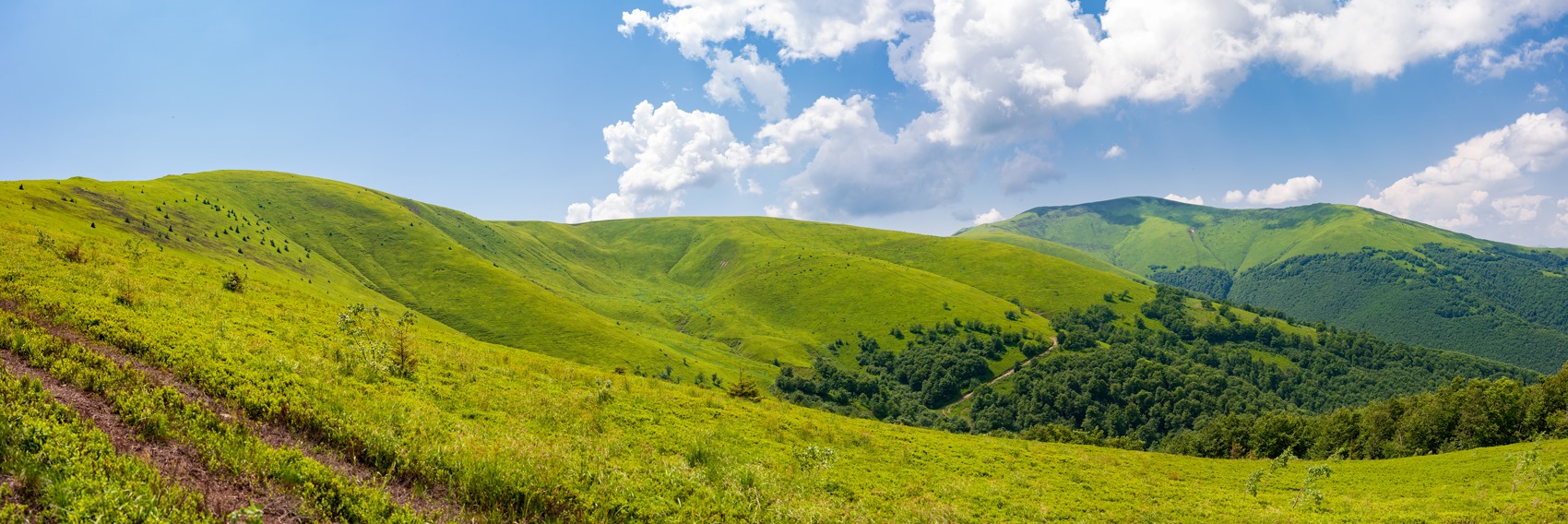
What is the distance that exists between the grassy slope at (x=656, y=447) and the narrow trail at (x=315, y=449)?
2.03ft

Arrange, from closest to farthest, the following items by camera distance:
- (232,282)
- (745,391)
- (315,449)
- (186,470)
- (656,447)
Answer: (186,470)
(315,449)
(656,447)
(232,282)
(745,391)

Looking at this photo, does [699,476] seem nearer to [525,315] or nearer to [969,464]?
[969,464]

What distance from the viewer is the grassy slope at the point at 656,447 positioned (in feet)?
47.2

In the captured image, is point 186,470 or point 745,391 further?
point 745,391

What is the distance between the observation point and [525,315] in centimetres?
15938

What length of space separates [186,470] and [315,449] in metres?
2.23

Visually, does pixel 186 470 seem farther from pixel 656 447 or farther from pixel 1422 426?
pixel 1422 426

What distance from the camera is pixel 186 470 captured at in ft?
32.4

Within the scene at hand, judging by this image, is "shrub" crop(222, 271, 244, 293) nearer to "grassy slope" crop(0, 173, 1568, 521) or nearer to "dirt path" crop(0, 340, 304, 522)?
"grassy slope" crop(0, 173, 1568, 521)

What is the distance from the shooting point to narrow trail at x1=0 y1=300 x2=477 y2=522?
1112cm

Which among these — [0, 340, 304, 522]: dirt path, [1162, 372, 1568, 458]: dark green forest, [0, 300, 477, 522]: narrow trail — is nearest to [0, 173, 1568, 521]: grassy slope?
[0, 300, 477, 522]: narrow trail

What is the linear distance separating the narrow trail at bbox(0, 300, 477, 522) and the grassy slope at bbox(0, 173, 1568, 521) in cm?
62

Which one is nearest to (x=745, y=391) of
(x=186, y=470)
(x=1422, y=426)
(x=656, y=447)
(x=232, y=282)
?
(x=656, y=447)

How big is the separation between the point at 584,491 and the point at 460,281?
195 meters
